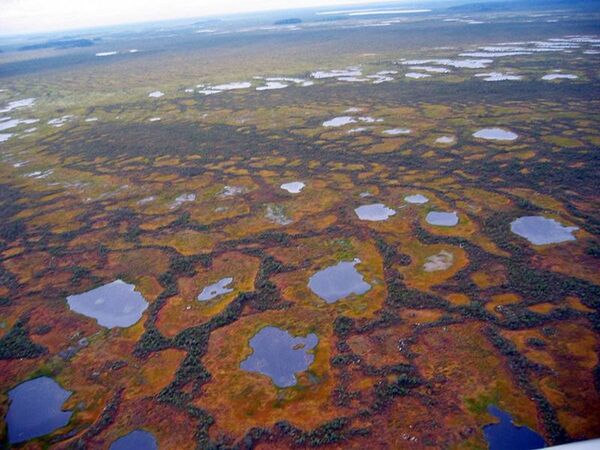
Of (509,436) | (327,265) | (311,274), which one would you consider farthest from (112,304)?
(509,436)

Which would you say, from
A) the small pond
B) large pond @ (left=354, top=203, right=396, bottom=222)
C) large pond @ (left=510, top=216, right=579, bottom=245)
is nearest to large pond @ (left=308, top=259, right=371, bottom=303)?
large pond @ (left=354, top=203, right=396, bottom=222)

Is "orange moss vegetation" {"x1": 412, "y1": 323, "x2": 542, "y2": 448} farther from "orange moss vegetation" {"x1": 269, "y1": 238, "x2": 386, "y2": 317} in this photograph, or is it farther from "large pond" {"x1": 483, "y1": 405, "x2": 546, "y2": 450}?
"orange moss vegetation" {"x1": 269, "y1": 238, "x2": 386, "y2": 317}

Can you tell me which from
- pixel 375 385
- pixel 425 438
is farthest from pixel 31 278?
pixel 425 438

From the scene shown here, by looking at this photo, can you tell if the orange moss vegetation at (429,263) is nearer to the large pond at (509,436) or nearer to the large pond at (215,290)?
the large pond at (509,436)

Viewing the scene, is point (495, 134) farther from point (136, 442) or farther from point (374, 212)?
point (136, 442)

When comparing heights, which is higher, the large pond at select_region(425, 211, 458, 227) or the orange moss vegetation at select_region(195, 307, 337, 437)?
the large pond at select_region(425, 211, 458, 227)

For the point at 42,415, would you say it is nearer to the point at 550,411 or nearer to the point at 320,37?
the point at 550,411

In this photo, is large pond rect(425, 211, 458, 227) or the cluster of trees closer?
the cluster of trees
